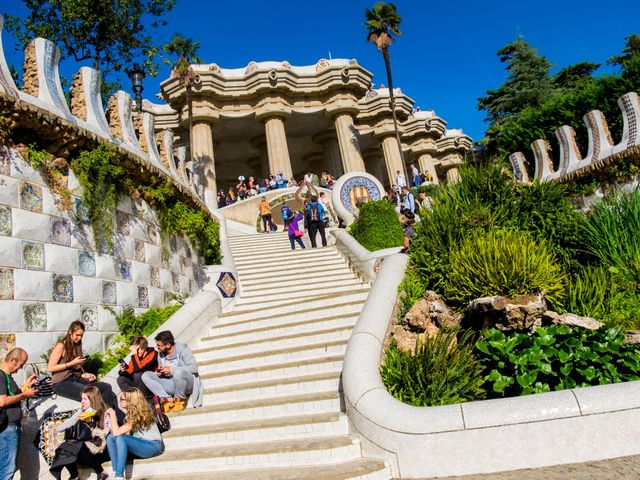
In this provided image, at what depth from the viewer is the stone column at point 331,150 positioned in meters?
34.3

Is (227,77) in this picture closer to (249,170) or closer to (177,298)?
(249,170)

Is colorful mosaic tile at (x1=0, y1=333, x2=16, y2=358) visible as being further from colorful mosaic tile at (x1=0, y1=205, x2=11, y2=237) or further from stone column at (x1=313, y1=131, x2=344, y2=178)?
stone column at (x1=313, y1=131, x2=344, y2=178)

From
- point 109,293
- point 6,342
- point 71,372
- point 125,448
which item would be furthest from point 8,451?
point 109,293

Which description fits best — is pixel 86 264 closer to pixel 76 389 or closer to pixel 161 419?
pixel 76 389

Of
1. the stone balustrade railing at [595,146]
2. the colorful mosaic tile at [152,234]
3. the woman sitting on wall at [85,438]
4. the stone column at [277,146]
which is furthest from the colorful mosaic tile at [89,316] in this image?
the stone column at [277,146]

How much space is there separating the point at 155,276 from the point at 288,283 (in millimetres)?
3000

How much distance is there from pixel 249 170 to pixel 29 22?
20.3 meters

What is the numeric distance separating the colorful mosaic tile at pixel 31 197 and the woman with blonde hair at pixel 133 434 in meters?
3.43

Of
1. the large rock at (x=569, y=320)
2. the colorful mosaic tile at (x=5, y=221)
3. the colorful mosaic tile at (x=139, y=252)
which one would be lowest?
the large rock at (x=569, y=320)

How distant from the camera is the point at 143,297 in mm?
8898

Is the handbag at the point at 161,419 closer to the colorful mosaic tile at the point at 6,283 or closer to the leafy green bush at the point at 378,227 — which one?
the colorful mosaic tile at the point at 6,283

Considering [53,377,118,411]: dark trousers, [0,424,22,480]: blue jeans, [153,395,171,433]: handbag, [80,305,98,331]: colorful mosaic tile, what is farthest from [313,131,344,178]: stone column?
[0,424,22,480]: blue jeans

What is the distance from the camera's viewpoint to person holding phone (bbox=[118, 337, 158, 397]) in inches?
240

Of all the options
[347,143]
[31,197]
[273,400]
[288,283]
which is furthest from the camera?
[347,143]
